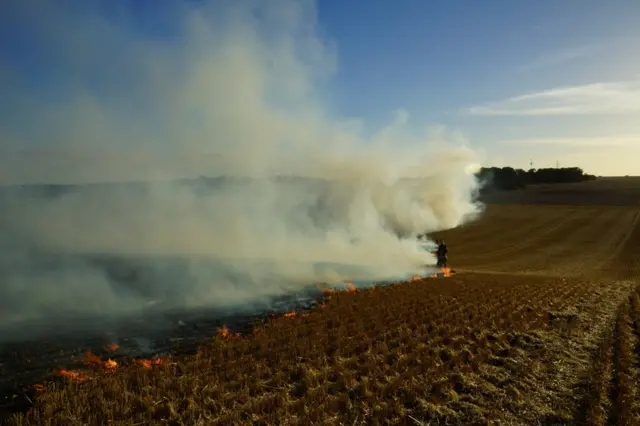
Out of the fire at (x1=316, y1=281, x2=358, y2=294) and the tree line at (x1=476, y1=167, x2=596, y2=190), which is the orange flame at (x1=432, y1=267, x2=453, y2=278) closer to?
the fire at (x1=316, y1=281, x2=358, y2=294)

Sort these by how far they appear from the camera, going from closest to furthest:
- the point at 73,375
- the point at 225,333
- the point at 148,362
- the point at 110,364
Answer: the point at 73,375, the point at 110,364, the point at 148,362, the point at 225,333

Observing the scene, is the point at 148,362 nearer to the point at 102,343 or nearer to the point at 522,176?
the point at 102,343

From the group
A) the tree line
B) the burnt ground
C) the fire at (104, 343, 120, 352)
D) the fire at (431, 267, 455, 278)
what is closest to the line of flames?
the fire at (104, 343, 120, 352)

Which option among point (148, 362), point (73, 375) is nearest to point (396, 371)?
point (148, 362)

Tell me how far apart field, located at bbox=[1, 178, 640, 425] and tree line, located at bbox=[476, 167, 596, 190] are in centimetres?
9647

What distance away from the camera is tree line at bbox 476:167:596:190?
112800 millimetres

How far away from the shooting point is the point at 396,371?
30.6ft

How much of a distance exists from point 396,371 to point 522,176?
134m

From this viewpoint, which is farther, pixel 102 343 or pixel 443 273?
A: pixel 443 273

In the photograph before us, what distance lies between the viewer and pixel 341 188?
3875cm

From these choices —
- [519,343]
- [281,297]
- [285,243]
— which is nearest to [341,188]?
[285,243]

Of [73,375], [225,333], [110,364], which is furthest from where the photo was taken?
[225,333]

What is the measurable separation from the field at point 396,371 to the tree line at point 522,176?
96.5 meters

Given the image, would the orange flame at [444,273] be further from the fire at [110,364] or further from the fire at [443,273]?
the fire at [110,364]
